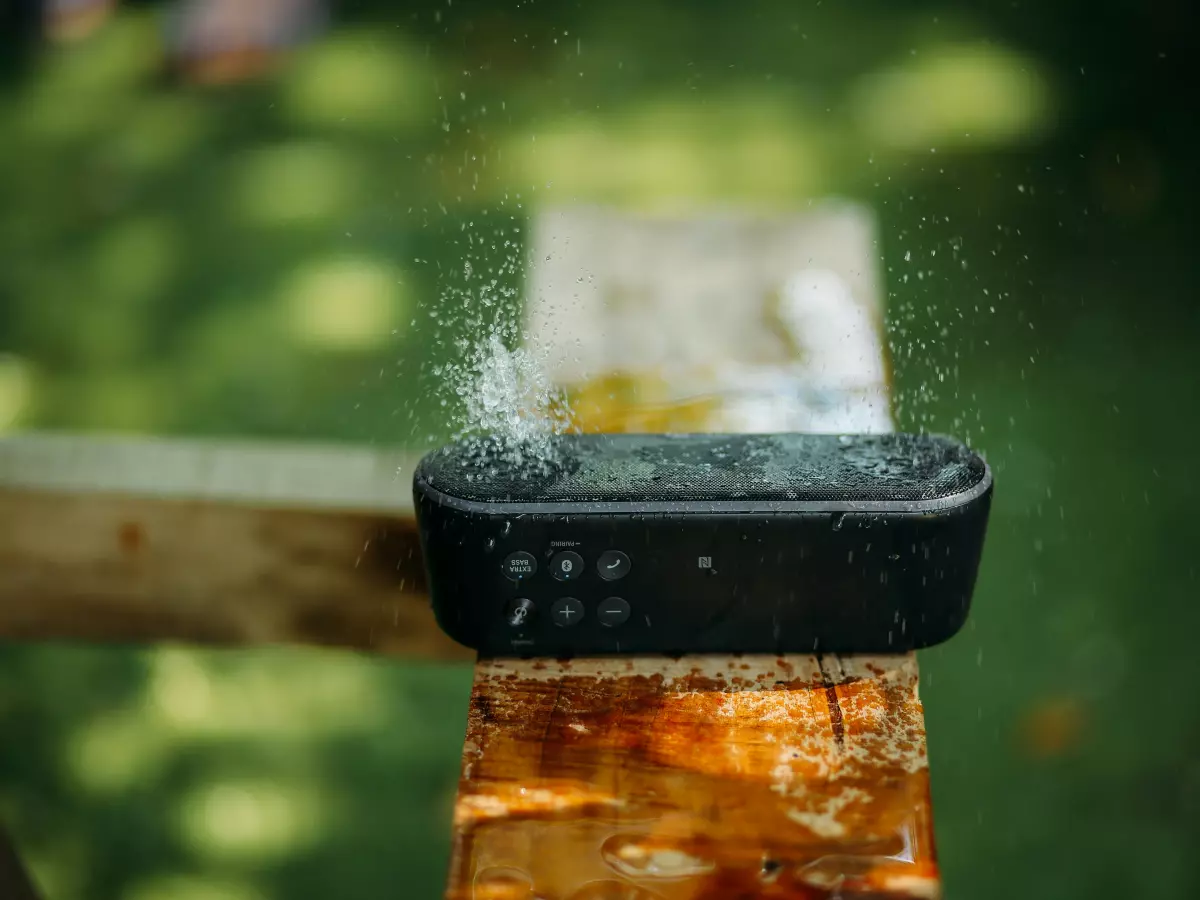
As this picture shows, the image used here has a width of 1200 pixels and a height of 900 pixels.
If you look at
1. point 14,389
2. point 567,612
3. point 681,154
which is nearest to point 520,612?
point 567,612

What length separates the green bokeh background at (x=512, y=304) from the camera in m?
2.27

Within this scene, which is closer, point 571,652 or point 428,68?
point 571,652

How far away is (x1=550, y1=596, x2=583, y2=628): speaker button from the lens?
1.24 metres

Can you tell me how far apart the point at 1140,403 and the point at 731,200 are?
1.13m

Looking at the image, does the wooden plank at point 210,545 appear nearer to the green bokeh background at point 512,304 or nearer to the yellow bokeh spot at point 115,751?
the green bokeh background at point 512,304

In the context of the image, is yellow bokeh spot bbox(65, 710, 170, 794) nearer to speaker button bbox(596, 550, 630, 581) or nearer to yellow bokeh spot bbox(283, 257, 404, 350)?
yellow bokeh spot bbox(283, 257, 404, 350)

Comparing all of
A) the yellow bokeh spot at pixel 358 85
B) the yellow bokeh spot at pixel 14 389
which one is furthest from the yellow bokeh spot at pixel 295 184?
the yellow bokeh spot at pixel 14 389

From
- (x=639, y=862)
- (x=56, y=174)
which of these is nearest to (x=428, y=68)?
(x=56, y=174)

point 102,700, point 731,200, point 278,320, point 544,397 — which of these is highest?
point 544,397

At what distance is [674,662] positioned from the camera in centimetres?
129

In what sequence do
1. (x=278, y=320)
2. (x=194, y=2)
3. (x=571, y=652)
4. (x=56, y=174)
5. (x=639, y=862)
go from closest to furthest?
(x=639, y=862), (x=571, y=652), (x=278, y=320), (x=56, y=174), (x=194, y=2)

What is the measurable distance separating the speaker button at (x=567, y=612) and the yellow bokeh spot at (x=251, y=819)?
1.20m

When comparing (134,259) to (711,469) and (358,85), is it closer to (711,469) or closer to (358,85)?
(358,85)

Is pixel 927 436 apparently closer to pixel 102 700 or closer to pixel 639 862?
pixel 639 862
